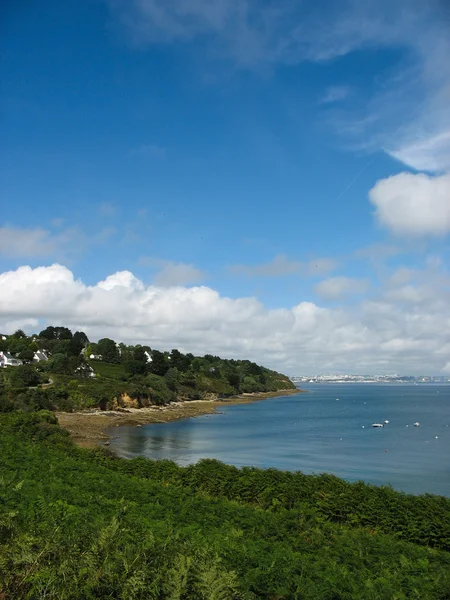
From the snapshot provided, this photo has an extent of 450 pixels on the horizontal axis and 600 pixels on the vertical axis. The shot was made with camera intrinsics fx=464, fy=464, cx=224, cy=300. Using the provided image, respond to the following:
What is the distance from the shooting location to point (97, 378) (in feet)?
360

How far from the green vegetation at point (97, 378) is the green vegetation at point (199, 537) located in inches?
1493

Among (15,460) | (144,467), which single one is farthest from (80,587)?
(144,467)

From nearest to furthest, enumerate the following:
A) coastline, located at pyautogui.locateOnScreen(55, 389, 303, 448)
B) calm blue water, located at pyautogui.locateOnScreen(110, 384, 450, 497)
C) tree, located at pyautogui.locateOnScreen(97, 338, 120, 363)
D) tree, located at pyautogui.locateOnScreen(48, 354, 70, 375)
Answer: calm blue water, located at pyautogui.locateOnScreen(110, 384, 450, 497) → coastline, located at pyautogui.locateOnScreen(55, 389, 303, 448) → tree, located at pyautogui.locateOnScreen(48, 354, 70, 375) → tree, located at pyautogui.locateOnScreen(97, 338, 120, 363)

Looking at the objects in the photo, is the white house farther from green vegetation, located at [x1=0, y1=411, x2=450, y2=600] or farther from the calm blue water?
green vegetation, located at [x1=0, y1=411, x2=450, y2=600]

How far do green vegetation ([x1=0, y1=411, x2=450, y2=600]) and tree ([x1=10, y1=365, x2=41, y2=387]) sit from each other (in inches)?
2750

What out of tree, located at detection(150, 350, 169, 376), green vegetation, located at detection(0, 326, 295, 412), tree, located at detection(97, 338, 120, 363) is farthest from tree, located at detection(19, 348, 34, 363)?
tree, located at detection(150, 350, 169, 376)

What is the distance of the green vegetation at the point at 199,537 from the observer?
555cm

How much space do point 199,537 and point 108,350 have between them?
150 m

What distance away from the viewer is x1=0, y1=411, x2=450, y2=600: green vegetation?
5.55m

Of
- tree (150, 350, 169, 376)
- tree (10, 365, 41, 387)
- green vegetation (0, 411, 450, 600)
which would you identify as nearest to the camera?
green vegetation (0, 411, 450, 600)

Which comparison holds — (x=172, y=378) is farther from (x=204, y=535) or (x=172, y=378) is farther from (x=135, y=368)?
(x=204, y=535)

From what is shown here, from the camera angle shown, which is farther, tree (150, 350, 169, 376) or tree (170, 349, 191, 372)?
tree (170, 349, 191, 372)

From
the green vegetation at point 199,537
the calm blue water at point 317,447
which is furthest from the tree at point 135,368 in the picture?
the green vegetation at point 199,537

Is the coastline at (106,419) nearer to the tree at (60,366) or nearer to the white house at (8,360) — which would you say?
the tree at (60,366)
